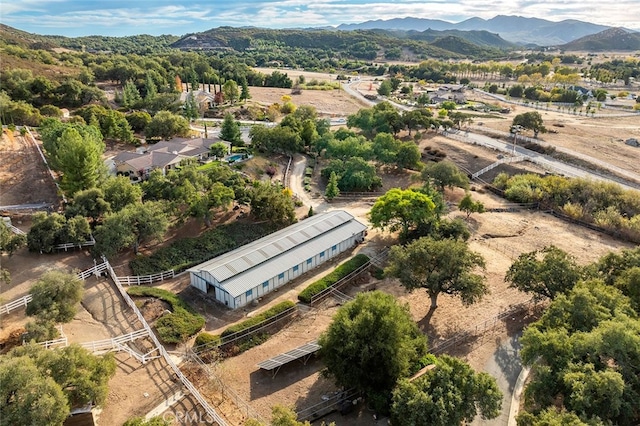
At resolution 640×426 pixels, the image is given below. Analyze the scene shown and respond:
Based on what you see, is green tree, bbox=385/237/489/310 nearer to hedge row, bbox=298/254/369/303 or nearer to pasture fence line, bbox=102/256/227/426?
hedge row, bbox=298/254/369/303

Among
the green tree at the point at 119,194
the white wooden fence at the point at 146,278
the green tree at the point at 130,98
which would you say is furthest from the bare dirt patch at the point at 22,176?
the green tree at the point at 130,98

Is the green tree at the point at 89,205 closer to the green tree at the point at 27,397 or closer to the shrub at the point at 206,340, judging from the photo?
the shrub at the point at 206,340

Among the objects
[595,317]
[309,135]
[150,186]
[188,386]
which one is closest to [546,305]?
[595,317]

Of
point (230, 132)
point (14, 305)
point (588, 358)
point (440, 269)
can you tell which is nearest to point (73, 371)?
point (14, 305)

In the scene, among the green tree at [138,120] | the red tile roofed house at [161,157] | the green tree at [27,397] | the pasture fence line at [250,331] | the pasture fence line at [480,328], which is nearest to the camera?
the green tree at [27,397]

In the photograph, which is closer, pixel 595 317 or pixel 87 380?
pixel 87 380

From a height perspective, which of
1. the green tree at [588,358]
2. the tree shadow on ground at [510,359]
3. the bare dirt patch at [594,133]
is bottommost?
the tree shadow on ground at [510,359]

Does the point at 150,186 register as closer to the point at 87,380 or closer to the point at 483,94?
the point at 87,380
